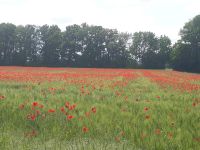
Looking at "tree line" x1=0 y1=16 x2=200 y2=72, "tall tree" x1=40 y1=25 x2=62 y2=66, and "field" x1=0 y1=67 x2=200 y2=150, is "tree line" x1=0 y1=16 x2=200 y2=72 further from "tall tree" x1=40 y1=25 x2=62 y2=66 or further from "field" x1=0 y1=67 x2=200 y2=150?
"field" x1=0 y1=67 x2=200 y2=150

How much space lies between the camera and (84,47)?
86.1 meters

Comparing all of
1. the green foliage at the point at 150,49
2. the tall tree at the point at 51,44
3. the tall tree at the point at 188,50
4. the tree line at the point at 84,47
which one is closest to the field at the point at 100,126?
the tall tree at the point at 188,50

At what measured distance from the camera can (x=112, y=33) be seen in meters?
89.9

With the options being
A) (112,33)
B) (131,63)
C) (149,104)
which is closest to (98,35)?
(112,33)

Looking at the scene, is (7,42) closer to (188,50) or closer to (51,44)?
(51,44)

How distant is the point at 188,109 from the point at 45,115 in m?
3.98

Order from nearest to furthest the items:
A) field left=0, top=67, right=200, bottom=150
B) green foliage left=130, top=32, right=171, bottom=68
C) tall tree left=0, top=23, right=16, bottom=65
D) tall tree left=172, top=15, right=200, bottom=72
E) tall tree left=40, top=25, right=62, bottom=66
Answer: field left=0, top=67, right=200, bottom=150 < tall tree left=172, top=15, right=200, bottom=72 < tall tree left=0, top=23, right=16, bottom=65 < tall tree left=40, top=25, right=62, bottom=66 < green foliage left=130, top=32, right=171, bottom=68

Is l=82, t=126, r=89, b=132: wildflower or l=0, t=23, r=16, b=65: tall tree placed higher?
l=0, t=23, r=16, b=65: tall tree

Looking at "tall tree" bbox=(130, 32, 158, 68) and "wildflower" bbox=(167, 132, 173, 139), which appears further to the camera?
"tall tree" bbox=(130, 32, 158, 68)

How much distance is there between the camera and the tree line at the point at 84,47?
79.2 meters

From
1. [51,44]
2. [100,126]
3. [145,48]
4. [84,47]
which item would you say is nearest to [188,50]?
[145,48]

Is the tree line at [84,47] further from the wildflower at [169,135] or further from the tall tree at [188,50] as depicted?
the wildflower at [169,135]

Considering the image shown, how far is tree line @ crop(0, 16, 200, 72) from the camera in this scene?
79.2 meters

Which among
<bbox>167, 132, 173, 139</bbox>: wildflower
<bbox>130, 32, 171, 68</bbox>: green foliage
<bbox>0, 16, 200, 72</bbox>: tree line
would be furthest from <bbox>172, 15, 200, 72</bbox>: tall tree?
<bbox>167, 132, 173, 139</bbox>: wildflower
